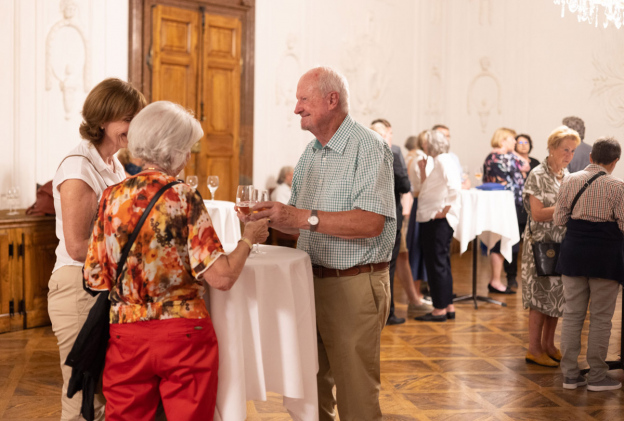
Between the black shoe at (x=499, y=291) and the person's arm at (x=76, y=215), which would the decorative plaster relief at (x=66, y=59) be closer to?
the black shoe at (x=499, y=291)

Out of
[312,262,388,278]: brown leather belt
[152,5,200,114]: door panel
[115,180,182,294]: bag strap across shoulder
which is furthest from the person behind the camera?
[152,5,200,114]: door panel

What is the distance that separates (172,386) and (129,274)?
0.37 m

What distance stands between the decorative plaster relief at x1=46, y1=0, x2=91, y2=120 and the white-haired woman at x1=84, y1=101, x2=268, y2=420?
207 inches

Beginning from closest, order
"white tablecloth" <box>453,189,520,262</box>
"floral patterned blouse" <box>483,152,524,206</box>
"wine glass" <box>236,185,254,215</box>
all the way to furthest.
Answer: "wine glass" <box>236,185,254,215</box>
"white tablecloth" <box>453,189,520,262</box>
"floral patterned blouse" <box>483,152,524,206</box>

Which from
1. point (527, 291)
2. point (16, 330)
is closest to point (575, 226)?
point (527, 291)

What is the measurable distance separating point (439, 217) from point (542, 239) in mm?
1389

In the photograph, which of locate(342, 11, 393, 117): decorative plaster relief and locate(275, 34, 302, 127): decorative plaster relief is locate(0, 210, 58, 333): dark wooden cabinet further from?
locate(342, 11, 393, 117): decorative plaster relief

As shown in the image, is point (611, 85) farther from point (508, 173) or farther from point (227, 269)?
point (227, 269)

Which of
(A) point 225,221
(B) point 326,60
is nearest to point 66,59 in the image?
(A) point 225,221

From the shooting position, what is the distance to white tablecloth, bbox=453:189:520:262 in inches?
249

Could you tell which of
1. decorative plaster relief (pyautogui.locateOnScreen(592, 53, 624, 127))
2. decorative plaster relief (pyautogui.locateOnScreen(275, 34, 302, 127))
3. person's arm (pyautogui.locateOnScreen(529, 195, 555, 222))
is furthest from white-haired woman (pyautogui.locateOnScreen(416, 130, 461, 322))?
decorative plaster relief (pyautogui.locateOnScreen(592, 53, 624, 127))

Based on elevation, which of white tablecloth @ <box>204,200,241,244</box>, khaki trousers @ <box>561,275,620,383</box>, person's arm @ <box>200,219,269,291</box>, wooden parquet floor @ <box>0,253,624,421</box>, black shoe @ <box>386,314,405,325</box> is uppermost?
person's arm @ <box>200,219,269,291</box>

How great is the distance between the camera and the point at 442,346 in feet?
16.9

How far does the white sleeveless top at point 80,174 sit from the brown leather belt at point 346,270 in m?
0.88
